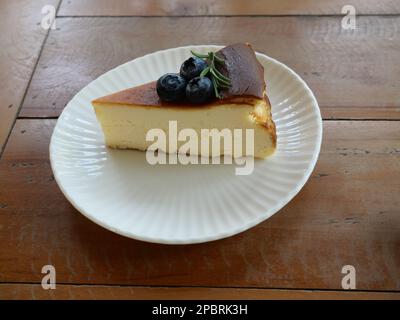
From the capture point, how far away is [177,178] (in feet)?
3.42

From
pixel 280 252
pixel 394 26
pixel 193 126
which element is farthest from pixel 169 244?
pixel 394 26

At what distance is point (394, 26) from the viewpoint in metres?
1.39

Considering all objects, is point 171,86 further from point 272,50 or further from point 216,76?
point 272,50

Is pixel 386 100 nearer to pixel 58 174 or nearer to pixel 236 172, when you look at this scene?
pixel 236 172

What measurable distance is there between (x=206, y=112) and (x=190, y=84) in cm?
9

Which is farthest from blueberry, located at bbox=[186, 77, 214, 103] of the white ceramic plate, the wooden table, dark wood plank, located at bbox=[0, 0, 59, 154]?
dark wood plank, located at bbox=[0, 0, 59, 154]

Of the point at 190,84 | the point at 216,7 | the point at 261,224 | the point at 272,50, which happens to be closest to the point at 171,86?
the point at 190,84

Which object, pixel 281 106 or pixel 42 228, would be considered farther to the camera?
pixel 281 106

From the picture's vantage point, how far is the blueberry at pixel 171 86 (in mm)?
1026

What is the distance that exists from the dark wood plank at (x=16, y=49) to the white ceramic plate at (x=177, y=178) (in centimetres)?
22

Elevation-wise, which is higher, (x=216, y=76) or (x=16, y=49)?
(x=16, y=49)

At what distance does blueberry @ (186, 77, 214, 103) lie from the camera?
3.32ft

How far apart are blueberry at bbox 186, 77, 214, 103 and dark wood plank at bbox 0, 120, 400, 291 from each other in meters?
0.31
